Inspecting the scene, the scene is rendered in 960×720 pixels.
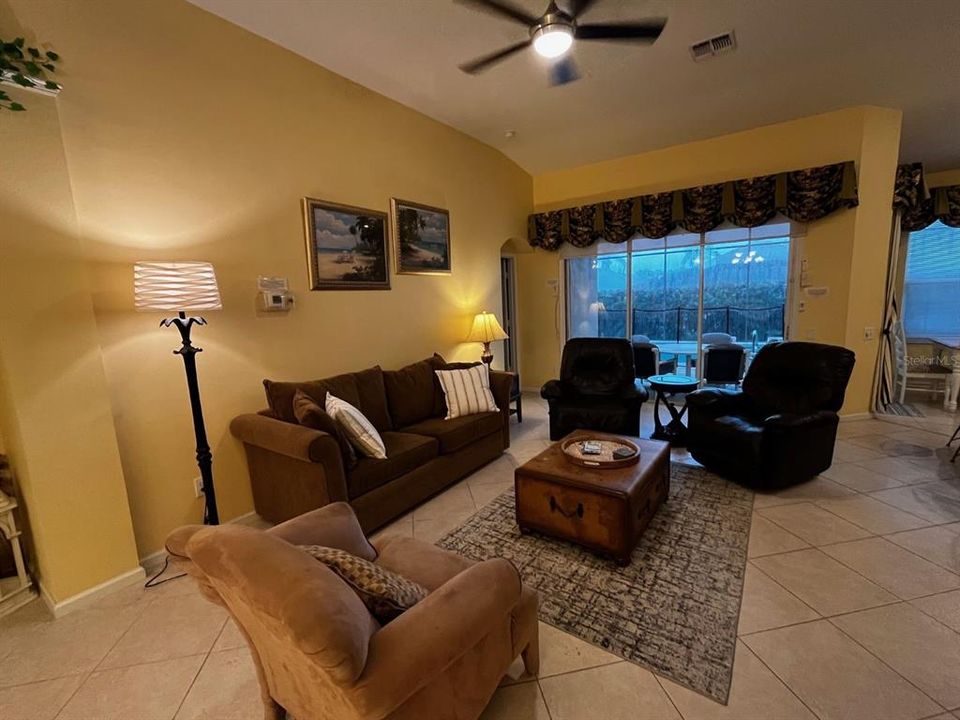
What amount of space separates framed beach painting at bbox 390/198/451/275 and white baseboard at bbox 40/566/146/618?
2751mm

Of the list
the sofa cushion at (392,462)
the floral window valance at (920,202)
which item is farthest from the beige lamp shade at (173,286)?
the floral window valance at (920,202)

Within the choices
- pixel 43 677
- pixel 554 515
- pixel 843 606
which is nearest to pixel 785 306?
pixel 843 606

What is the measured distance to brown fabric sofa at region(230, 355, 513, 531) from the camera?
7.63 ft

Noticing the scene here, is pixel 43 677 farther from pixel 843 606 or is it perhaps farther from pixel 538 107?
pixel 538 107

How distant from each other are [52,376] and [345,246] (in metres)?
1.94

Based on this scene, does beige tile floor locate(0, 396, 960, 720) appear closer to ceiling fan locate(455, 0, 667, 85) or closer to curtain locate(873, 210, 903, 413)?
curtain locate(873, 210, 903, 413)

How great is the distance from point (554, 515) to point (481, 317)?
2531 mm

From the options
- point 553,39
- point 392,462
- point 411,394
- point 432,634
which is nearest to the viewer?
point 432,634

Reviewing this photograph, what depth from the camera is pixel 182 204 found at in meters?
2.41

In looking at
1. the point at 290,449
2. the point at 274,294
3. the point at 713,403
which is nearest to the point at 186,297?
the point at 274,294

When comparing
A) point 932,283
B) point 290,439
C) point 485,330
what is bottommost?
point 290,439

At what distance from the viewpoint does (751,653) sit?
5.38ft

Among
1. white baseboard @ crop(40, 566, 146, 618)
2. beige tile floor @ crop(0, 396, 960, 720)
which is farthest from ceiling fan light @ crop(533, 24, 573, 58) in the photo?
white baseboard @ crop(40, 566, 146, 618)

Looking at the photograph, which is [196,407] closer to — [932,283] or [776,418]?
[776,418]
